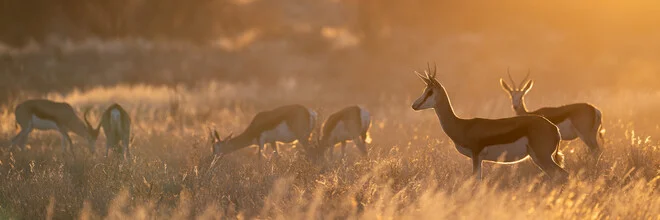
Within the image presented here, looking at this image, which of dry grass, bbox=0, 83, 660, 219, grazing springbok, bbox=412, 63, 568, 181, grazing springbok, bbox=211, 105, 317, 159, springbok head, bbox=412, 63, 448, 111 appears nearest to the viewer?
dry grass, bbox=0, 83, 660, 219

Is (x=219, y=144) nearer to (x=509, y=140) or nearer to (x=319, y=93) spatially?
(x=509, y=140)

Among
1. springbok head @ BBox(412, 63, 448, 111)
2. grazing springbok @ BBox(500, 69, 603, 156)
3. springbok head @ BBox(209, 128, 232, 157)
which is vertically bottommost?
springbok head @ BBox(209, 128, 232, 157)

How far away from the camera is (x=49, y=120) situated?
16531 millimetres

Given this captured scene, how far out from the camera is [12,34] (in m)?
42.7

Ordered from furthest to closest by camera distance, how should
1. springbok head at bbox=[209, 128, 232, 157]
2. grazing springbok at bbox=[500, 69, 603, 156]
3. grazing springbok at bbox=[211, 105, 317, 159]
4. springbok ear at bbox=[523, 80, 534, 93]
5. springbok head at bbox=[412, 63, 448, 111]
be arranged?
grazing springbok at bbox=[211, 105, 317, 159] → springbok head at bbox=[209, 128, 232, 157] → springbok ear at bbox=[523, 80, 534, 93] → grazing springbok at bbox=[500, 69, 603, 156] → springbok head at bbox=[412, 63, 448, 111]

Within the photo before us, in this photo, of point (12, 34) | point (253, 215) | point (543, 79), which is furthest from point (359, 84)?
point (253, 215)

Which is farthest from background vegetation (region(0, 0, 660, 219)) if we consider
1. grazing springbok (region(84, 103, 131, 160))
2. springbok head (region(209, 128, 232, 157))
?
springbok head (region(209, 128, 232, 157))

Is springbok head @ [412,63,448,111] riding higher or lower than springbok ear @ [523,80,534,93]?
higher

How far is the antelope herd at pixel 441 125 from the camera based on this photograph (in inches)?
375

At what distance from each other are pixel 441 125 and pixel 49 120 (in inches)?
351

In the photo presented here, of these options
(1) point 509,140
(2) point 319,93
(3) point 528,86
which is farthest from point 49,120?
(2) point 319,93

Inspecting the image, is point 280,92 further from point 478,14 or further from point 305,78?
point 478,14

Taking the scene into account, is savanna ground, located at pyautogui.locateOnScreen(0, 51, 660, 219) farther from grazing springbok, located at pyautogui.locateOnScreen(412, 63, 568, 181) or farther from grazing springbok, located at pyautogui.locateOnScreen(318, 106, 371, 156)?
grazing springbok, located at pyautogui.locateOnScreen(318, 106, 371, 156)

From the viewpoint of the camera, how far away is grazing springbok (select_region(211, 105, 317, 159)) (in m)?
14.4
